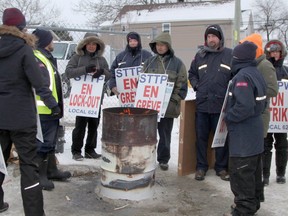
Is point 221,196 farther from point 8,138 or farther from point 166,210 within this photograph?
point 8,138

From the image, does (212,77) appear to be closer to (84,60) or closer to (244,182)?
(244,182)

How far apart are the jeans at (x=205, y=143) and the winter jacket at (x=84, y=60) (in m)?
1.65

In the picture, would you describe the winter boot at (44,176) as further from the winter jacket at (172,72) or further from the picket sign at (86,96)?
the winter jacket at (172,72)

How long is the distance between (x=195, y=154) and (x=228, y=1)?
35449mm

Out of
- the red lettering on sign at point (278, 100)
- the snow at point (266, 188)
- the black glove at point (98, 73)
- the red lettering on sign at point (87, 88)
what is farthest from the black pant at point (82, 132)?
the red lettering on sign at point (278, 100)

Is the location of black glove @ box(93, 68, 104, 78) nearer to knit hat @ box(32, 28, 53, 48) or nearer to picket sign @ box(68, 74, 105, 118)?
picket sign @ box(68, 74, 105, 118)

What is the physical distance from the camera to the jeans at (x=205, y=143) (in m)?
5.87

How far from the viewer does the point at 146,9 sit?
134 ft

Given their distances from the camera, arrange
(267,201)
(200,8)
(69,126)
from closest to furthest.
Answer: (267,201)
(69,126)
(200,8)

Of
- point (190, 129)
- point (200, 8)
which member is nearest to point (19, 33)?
point (190, 129)

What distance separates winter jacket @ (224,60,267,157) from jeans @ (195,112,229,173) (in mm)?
1400

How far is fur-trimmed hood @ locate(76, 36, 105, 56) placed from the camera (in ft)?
20.7

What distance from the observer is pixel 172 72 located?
6121 millimetres

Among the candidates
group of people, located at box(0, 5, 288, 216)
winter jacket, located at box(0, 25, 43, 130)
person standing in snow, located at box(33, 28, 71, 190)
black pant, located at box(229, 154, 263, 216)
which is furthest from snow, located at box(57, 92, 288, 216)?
winter jacket, located at box(0, 25, 43, 130)
